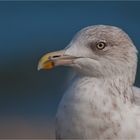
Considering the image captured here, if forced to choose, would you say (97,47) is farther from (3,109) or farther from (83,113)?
(3,109)

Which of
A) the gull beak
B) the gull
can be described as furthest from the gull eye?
the gull beak

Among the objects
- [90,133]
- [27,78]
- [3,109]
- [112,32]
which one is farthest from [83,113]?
[27,78]

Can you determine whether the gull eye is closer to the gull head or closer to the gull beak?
the gull head

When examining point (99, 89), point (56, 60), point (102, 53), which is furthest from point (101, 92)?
point (56, 60)

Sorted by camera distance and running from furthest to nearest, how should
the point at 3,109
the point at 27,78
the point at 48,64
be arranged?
1. the point at 27,78
2. the point at 3,109
3. the point at 48,64

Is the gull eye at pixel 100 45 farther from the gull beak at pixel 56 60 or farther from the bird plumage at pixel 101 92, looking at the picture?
the gull beak at pixel 56 60

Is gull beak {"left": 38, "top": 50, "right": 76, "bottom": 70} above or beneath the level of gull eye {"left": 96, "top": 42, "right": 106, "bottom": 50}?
beneath

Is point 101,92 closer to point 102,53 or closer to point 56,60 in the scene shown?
point 102,53

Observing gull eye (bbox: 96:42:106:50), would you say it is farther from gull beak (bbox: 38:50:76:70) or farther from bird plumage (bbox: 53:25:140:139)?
gull beak (bbox: 38:50:76:70)
